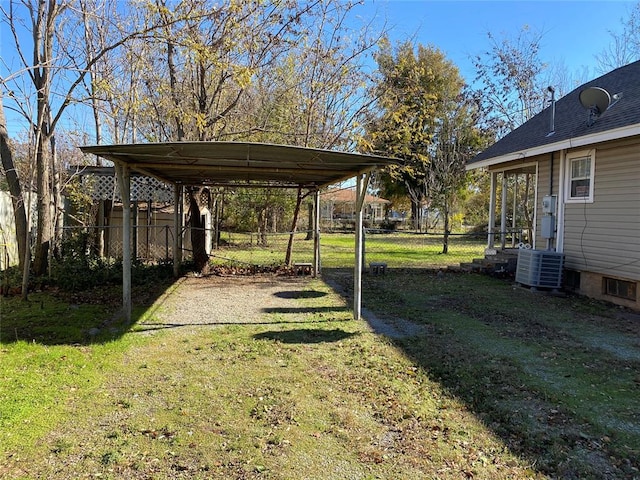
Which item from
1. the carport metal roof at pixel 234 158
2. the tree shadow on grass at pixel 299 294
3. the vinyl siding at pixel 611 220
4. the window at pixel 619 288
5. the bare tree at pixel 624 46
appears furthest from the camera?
the bare tree at pixel 624 46

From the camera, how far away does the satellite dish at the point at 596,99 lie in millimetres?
8195

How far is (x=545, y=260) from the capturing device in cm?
864

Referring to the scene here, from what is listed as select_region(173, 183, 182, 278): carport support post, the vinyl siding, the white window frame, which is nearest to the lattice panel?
select_region(173, 183, 182, 278): carport support post

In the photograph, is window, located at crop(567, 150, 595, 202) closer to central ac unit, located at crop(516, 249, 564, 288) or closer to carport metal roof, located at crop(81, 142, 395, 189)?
central ac unit, located at crop(516, 249, 564, 288)

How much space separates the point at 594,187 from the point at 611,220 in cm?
74

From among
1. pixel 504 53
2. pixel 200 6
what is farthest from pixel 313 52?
pixel 504 53

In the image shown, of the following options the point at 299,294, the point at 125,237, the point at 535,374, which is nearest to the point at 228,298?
the point at 299,294

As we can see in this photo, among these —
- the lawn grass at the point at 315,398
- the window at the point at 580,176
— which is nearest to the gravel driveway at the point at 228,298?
the lawn grass at the point at 315,398

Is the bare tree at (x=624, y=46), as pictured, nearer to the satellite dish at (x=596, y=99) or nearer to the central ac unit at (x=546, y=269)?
the satellite dish at (x=596, y=99)

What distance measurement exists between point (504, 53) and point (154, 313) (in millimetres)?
18554

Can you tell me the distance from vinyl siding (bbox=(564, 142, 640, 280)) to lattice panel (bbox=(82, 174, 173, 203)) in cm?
889

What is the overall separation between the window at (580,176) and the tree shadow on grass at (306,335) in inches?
228

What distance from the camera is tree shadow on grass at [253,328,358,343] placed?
5.25 meters

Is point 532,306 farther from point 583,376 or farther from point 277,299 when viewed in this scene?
point 277,299
